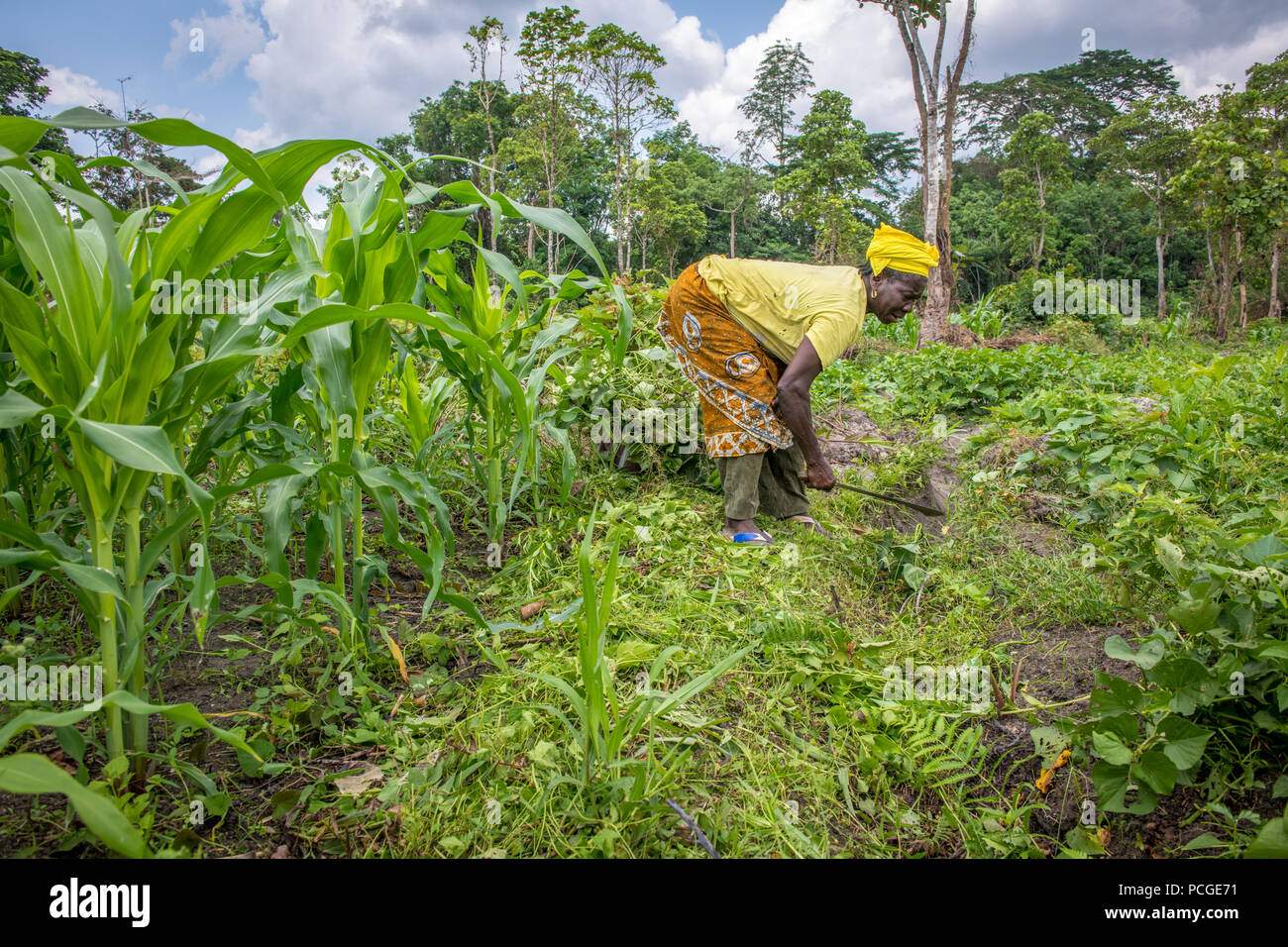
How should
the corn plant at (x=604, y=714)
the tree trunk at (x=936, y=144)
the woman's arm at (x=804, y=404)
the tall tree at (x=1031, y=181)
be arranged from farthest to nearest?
the tall tree at (x=1031, y=181) → the tree trunk at (x=936, y=144) → the woman's arm at (x=804, y=404) → the corn plant at (x=604, y=714)

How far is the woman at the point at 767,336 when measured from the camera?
2.96 meters

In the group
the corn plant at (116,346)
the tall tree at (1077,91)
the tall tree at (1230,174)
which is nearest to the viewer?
the corn plant at (116,346)

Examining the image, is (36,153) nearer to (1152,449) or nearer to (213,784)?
(213,784)

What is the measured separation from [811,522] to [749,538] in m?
0.42

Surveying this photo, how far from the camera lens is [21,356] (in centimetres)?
129

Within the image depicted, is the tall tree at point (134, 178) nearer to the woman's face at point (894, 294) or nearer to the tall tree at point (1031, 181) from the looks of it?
the woman's face at point (894, 294)

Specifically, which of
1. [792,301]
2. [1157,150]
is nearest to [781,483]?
[792,301]

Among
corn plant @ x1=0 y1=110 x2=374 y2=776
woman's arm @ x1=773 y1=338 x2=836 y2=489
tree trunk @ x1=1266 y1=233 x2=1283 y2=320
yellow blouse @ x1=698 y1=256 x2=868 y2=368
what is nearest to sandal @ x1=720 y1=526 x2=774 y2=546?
woman's arm @ x1=773 y1=338 x2=836 y2=489

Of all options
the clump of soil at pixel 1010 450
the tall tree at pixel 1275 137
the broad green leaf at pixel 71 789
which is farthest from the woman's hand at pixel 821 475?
the tall tree at pixel 1275 137

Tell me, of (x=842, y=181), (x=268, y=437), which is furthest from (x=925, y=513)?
(x=842, y=181)

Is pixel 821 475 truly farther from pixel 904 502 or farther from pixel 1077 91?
pixel 1077 91

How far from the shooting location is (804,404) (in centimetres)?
296

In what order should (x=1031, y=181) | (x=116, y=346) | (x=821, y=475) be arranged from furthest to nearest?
1. (x=1031, y=181)
2. (x=821, y=475)
3. (x=116, y=346)
